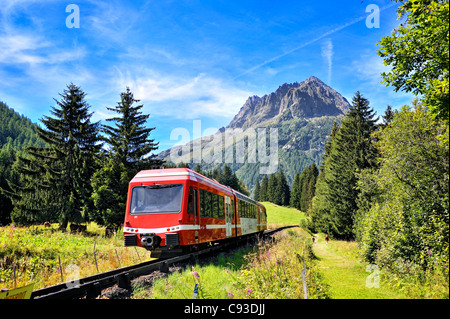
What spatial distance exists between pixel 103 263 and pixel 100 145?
2232cm

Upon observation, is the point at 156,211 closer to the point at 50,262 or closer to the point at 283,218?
the point at 50,262

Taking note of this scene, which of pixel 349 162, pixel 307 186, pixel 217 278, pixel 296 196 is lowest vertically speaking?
pixel 217 278

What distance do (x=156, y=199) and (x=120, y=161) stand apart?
1891cm

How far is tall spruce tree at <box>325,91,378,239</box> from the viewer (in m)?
30.5

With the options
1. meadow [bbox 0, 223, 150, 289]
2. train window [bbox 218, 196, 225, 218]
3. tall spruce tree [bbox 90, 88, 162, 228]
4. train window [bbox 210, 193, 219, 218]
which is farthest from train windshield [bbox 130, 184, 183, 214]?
tall spruce tree [bbox 90, 88, 162, 228]

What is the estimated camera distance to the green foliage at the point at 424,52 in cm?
659

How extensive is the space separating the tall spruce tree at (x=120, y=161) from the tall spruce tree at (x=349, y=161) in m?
19.3

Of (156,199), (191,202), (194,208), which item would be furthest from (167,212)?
(194,208)

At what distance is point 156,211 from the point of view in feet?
37.9

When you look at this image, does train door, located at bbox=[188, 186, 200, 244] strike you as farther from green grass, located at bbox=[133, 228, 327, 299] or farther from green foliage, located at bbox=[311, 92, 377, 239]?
green foliage, located at bbox=[311, 92, 377, 239]

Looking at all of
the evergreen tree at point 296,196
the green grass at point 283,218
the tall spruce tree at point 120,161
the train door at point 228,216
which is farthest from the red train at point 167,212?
the evergreen tree at point 296,196

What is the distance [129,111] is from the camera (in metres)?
31.8
